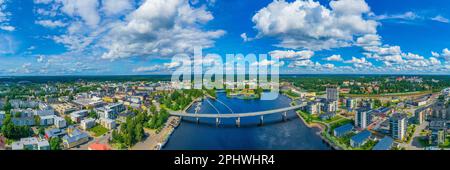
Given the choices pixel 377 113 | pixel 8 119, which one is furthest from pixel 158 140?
pixel 377 113

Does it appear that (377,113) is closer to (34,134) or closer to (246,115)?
(246,115)

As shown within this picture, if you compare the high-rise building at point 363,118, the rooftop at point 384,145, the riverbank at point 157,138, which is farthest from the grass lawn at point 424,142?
the riverbank at point 157,138

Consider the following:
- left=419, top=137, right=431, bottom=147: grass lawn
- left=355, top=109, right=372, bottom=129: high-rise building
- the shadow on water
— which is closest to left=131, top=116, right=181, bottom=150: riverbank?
the shadow on water

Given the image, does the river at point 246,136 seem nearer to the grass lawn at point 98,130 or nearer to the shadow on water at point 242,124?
the shadow on water at point 242,124

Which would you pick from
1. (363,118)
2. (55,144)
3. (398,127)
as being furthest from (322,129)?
(55,144)

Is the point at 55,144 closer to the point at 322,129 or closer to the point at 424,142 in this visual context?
the point at 322,129
